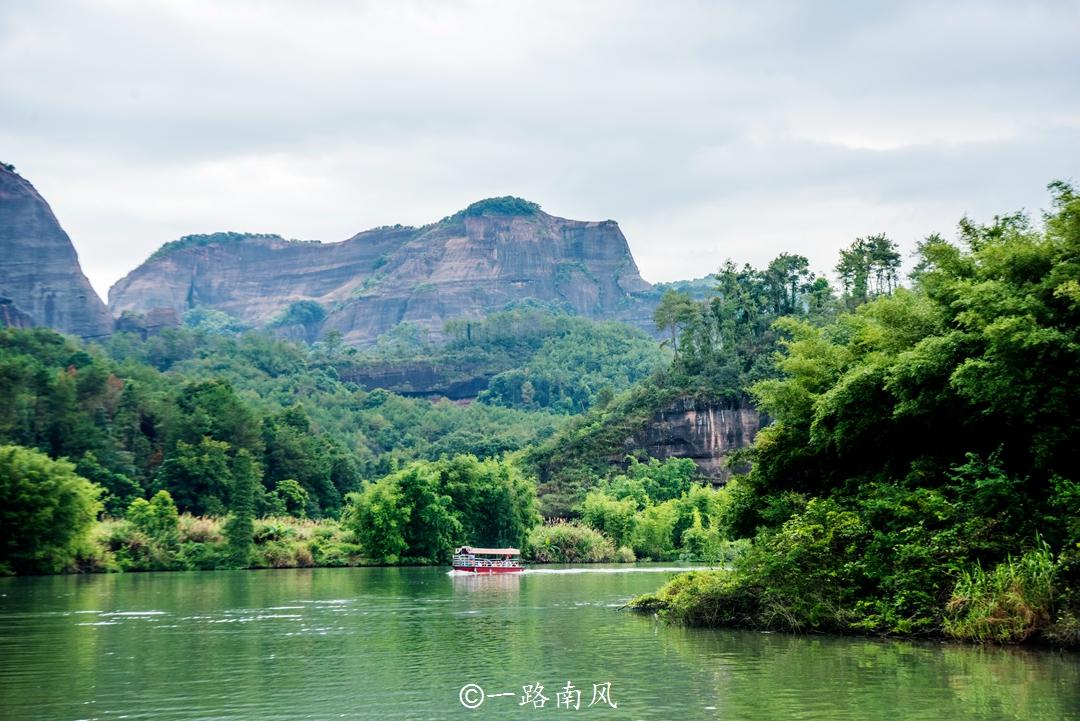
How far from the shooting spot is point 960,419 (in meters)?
25.6

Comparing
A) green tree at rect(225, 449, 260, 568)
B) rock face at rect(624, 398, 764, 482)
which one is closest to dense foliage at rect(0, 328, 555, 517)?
green tree at rect(225, 449, 260, 568)

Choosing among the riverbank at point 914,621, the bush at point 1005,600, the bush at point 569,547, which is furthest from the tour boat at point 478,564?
the bush at point 1005,600

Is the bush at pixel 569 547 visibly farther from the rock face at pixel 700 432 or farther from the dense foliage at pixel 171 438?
the rock face at pixel 700 432

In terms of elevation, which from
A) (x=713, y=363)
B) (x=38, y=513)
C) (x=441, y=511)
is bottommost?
(x=441, y=511)

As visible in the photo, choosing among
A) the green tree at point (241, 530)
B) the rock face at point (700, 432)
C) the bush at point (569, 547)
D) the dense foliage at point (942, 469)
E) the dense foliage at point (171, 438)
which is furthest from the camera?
the rock face at point (700, 432)

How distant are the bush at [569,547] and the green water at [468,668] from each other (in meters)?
48.3

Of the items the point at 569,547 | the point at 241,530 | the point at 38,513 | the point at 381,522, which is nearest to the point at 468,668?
→ the point at 38,513

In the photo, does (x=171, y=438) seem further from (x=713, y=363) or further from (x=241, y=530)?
(x=713, y=363)

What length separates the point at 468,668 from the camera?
22.0 metres

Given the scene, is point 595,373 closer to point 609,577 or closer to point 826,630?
point 609,577

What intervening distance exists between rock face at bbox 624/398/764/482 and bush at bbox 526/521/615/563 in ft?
87.5

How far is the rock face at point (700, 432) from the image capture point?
109438 mm

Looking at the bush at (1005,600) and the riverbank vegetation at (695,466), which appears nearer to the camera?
→ the bush at (1005,600)

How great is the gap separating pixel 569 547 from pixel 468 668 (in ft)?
213
